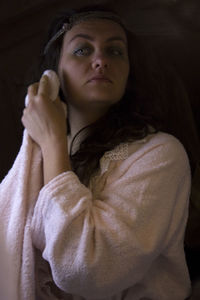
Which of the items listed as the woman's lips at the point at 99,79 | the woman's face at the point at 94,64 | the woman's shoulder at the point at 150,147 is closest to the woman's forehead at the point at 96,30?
the woman's face at the point at 94,64

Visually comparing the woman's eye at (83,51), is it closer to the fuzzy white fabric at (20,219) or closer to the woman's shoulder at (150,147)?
the fuzzy white fabric at (20,219)

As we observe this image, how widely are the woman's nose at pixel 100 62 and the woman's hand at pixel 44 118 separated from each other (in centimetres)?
12

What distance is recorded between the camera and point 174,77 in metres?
1.12

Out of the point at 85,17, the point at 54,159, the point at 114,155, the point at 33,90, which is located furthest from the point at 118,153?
the point at 85,17

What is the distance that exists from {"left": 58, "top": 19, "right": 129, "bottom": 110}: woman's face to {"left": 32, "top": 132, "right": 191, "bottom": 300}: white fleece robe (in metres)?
0.14

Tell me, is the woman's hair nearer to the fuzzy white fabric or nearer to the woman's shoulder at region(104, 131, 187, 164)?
the woman's shoulder at region(104, 131, 187, 164)

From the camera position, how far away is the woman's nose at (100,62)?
826 millimetres

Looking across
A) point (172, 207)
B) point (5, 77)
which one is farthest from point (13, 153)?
point (172, 207)

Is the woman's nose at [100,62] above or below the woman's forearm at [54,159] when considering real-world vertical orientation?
above

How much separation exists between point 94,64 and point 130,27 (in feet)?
1.23

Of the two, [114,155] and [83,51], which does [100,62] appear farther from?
[114,155]

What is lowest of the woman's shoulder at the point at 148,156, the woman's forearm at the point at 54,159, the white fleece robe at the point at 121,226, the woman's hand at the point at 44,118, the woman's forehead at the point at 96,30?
the white fleece robe at the point at 121,226

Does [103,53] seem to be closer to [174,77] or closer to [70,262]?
[174,77]

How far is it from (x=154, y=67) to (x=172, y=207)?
0.54 meters
